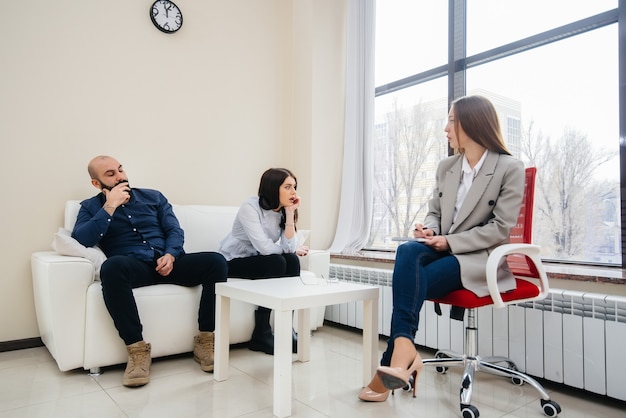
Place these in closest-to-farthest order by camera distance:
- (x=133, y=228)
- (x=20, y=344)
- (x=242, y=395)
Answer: (x=242, y=395)
(x=133, y=228)
(x=20, y=344)

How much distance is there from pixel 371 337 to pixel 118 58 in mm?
2383

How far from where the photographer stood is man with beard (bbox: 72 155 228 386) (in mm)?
2021

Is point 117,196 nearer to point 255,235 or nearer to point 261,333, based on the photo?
point 255,235

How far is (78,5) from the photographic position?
2.76 m

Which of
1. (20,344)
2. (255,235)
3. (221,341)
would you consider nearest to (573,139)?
(255,235)

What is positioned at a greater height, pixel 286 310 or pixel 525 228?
pixel 525 228

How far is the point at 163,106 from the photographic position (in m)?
3.10

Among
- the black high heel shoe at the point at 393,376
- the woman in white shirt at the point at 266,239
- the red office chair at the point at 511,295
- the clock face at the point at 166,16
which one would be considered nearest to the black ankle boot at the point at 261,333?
the woman in white shirt at the point at 266,239

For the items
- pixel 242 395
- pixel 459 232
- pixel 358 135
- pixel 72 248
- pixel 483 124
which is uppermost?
pixel 358 135

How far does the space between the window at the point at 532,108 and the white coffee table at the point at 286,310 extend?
48.1 inches

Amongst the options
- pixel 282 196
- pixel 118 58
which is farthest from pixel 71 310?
pixel 118 58

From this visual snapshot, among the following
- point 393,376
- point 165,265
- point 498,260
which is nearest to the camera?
point 393,376

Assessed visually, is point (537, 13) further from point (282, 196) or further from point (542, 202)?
point (282, 196)

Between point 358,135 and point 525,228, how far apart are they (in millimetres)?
1793
